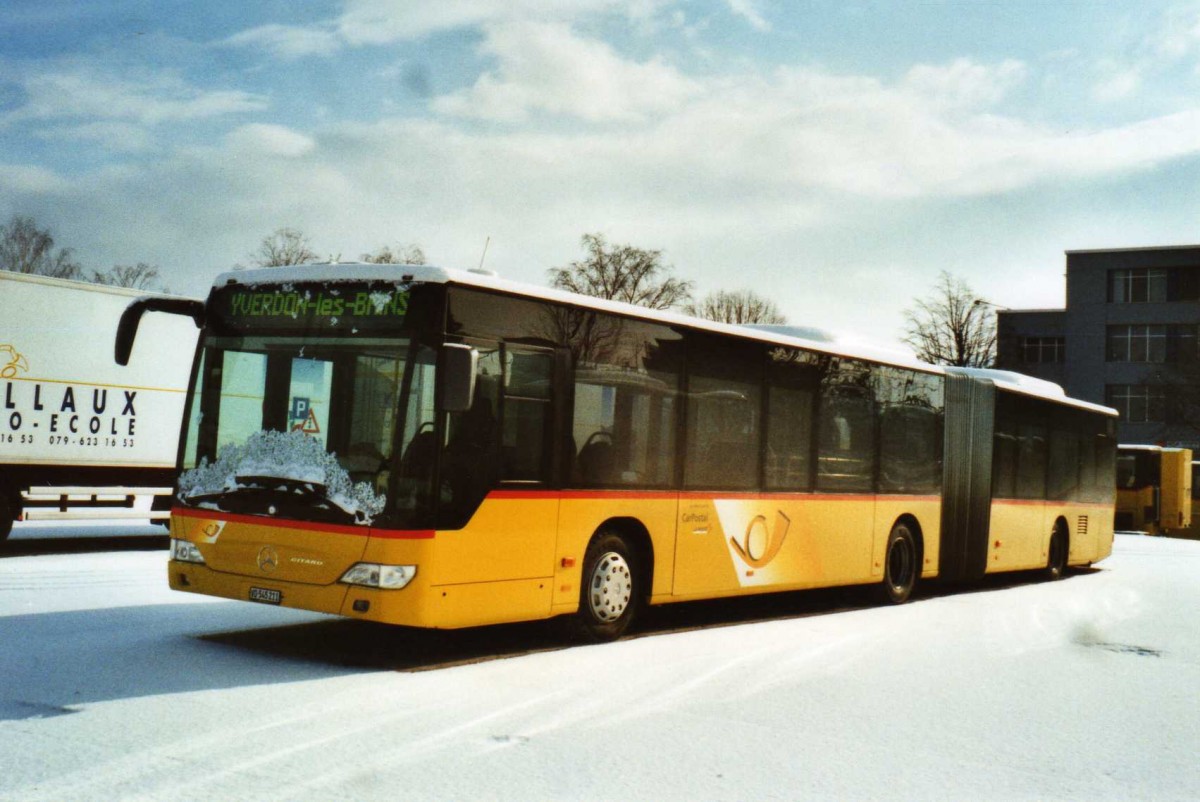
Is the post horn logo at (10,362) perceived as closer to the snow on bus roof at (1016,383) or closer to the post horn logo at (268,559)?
the post horn logo at (268,559)

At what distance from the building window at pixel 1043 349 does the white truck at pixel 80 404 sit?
73.1m

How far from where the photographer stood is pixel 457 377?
29.6 feet

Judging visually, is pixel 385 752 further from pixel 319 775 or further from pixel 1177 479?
pixel 1177 479

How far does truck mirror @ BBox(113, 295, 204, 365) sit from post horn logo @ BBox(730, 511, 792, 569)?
535 cm

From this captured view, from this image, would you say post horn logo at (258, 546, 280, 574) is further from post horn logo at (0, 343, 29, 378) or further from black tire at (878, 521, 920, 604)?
post horn logo at (0, 343, 29, 378)

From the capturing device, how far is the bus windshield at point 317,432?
920cm

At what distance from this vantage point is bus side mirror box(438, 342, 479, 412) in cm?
902

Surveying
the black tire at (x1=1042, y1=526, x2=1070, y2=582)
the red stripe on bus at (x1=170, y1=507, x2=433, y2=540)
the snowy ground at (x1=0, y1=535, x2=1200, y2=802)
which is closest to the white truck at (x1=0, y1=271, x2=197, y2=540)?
the snowy ground at (x1=0, y1=535, x2=1200, y2=802)

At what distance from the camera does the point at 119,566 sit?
16.1 m

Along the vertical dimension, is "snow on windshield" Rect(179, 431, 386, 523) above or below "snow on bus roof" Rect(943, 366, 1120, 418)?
below

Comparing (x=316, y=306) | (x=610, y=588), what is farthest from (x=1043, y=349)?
(x=316, y=306)

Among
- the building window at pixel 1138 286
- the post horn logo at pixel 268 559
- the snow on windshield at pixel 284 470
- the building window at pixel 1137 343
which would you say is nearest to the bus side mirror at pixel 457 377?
the snow on windshield at pixel 284 470

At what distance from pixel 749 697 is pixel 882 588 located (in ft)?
24.6

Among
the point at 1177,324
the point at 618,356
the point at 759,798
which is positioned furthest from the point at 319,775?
the point at 1177,324
